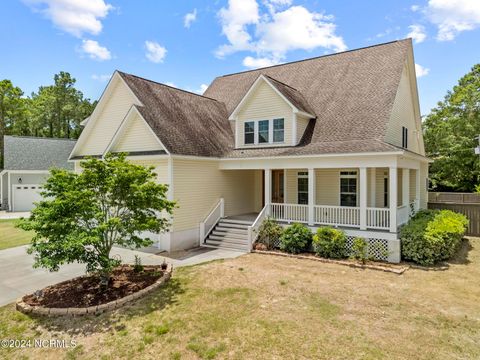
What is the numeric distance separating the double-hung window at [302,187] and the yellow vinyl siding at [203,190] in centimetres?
302

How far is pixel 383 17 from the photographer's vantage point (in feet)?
48.4

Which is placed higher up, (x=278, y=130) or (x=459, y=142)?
(x=459, y=142)

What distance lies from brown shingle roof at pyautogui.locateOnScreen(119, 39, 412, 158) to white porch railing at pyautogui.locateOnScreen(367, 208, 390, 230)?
2.39m

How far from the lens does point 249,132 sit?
16203 mm

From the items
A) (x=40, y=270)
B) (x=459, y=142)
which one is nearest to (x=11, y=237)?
(x=40, y=270)

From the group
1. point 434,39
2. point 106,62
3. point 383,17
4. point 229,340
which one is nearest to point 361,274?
point 229,340

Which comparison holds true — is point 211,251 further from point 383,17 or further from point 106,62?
point 106,62

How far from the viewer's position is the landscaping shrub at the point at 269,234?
13.1 m

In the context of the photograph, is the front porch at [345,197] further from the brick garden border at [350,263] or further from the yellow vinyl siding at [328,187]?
the brick garden border at [350,263]

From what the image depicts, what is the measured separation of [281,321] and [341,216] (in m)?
7.17

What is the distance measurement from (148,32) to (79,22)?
3.35 m

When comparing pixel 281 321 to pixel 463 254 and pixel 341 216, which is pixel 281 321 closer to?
pixel 341 216

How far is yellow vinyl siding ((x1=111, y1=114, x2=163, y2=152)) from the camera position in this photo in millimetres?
13820

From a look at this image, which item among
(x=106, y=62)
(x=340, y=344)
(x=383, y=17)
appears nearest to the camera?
(x=340, y=344)
